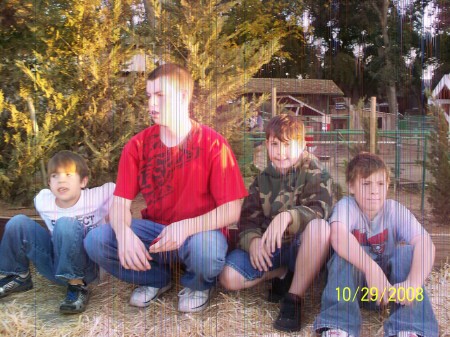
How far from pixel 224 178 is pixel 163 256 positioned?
391mm

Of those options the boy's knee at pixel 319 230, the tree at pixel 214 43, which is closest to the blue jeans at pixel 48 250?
the tree at pixel 214 43

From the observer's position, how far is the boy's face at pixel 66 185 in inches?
80.9

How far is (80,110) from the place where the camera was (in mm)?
2121

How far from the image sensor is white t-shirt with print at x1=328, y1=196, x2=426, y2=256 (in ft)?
5.82

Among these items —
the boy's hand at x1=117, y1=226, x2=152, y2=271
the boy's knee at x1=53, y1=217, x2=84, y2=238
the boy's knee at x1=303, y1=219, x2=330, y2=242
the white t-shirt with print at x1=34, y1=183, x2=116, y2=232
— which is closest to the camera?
the boy's knee at x1=303, y1=219, x2=330, y2=242

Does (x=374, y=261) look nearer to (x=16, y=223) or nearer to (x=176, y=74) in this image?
(x=176, y=74)

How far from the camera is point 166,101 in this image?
1919 millimetres

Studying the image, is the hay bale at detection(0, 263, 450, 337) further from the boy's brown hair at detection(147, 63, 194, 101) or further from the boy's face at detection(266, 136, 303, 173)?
the boy's brown hair at detection(147, 63, 194, 101)

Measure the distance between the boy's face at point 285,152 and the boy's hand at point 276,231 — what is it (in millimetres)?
190

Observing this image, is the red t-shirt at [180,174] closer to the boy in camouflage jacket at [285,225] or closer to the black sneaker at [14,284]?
the boy in camouflage jacket at [285,225]

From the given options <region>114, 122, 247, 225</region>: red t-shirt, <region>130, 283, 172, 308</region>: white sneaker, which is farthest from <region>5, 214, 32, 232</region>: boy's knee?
<region>130, 283, 172, 308</region>: white sneaker

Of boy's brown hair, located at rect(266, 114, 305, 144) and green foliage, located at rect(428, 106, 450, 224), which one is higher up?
boy's brown hair, located at rect(266, 114, 305, 144)

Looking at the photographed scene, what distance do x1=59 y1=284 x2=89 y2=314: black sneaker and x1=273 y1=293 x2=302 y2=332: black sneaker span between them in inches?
30.0
